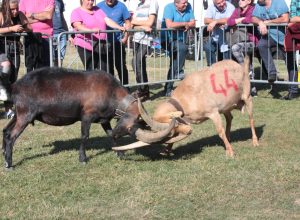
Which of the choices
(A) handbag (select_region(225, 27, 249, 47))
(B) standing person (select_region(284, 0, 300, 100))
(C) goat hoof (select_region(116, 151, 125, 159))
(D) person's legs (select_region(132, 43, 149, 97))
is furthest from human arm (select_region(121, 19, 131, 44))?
(C) goat hoof (select_region(116, 151, 125, 159))

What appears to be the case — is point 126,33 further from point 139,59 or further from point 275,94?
point 275,94

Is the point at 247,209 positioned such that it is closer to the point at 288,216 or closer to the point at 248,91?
the point at 288,216

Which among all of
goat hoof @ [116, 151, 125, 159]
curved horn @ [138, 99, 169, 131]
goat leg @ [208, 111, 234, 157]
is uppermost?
curved horn @ [138, 99, 169, 131]

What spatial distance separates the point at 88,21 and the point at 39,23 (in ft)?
2.99

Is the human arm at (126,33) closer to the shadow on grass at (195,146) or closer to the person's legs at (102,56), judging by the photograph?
the person's legs at (102,56)

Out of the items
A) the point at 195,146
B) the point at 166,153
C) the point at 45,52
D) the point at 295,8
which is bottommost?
the point at 195,146

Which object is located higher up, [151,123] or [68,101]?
[68,101]

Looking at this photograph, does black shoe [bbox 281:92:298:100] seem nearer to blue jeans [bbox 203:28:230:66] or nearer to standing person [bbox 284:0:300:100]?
standing person [bbox 284:0:300:100]

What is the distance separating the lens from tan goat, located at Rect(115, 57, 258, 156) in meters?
6.73

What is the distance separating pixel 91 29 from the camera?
10391mm

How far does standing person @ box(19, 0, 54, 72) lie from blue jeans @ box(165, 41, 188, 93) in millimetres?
3006

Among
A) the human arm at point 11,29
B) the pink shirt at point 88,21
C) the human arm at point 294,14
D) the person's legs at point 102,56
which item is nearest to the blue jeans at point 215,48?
the human arm at point 294,14

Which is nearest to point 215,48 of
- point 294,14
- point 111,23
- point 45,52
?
point 294,14

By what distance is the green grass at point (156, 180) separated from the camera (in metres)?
5.33
